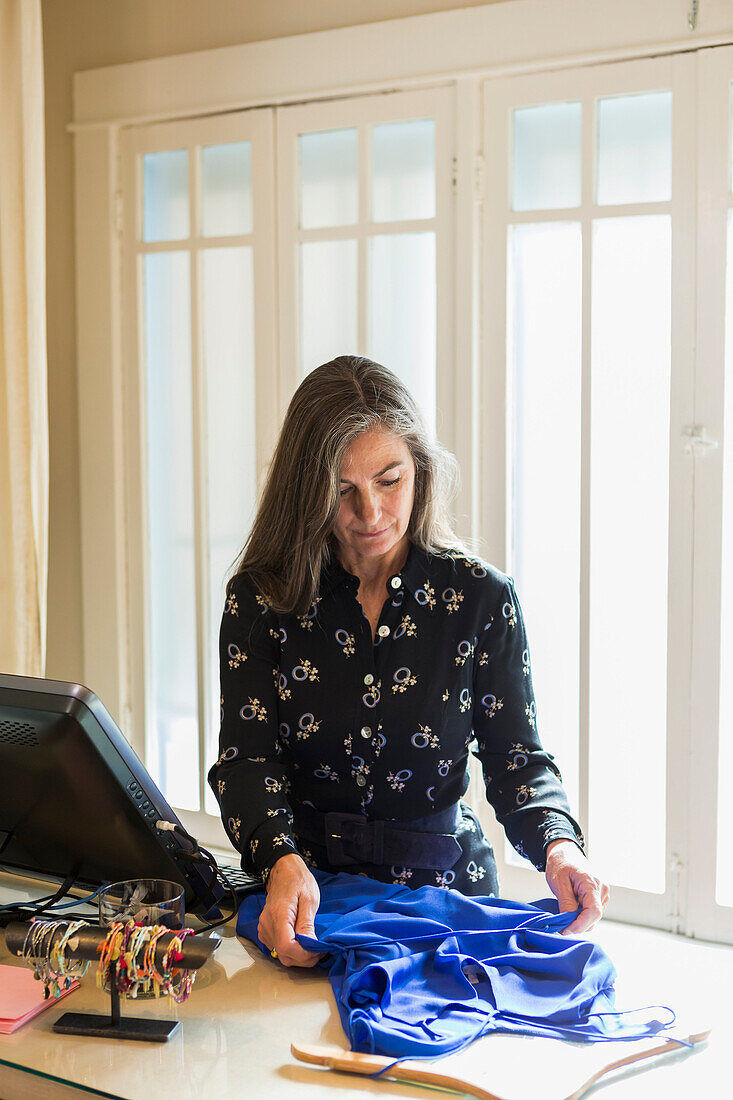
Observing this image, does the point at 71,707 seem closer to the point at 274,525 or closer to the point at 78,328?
the point at 274,525

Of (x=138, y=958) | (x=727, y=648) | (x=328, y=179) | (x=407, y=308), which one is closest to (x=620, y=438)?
(x=727, y=648)

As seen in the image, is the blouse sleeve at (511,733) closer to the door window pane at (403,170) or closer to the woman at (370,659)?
the woman at (370,659)

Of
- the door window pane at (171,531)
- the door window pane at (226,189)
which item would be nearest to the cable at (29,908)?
the door window pane at (171,531)

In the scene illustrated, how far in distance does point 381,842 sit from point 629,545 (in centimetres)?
135

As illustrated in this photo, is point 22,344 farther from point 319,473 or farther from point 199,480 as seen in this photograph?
point 319,473

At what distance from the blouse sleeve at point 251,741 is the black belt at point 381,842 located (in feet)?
0.34

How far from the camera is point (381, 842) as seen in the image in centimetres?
169

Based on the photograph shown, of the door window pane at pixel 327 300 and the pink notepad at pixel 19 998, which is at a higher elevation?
the door window pane at pixel 327 300

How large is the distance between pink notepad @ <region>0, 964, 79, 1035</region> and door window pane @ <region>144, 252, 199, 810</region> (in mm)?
2118

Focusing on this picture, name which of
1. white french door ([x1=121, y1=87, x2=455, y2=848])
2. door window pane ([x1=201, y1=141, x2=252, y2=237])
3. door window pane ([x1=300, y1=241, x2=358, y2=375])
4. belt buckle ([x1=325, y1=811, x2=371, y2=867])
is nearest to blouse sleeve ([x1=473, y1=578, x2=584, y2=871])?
belt buckle ([x1=325, y1=811, x2=371, y2=867])

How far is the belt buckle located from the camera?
170cm

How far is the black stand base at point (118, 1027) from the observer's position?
46.1 inches

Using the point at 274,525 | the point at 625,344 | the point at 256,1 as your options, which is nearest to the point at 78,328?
the point at 256,1

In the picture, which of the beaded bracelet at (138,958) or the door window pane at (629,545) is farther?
the door window pane at (629,545)
